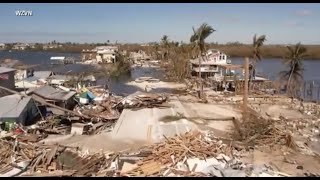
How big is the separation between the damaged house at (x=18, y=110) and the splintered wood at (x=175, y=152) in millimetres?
8968

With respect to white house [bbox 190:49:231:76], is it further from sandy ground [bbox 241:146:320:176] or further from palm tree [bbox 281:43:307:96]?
sandy ground [bbox 241:146:320:176]

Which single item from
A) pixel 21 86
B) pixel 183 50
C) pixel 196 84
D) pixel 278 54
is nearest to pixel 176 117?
pixel 21 86

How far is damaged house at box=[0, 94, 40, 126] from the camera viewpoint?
68.5 feet

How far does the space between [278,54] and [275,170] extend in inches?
4329

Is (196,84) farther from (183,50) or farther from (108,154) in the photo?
(108,154)

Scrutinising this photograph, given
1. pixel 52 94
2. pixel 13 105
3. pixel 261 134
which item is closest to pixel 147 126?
pixel 261 134

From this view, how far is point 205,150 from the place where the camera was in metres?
15.4

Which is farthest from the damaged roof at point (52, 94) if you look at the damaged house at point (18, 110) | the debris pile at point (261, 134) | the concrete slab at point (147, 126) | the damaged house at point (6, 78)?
the debris pile at point (261, 134)

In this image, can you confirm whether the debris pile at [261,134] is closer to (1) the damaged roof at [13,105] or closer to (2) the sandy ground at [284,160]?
(2) the sandy ground at [284,160]

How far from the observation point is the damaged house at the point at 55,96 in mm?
26109

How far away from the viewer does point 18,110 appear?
70.8ft

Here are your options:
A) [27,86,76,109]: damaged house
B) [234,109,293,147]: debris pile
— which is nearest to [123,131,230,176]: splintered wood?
[234,109,293,147]: debris pile

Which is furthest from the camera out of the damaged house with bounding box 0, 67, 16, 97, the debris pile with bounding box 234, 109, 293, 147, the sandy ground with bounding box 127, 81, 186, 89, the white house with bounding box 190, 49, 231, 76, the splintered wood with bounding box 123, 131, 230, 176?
the white house with bounding box 190, 49, 231, 76

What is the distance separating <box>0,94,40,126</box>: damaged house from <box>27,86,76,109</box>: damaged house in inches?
73.9
